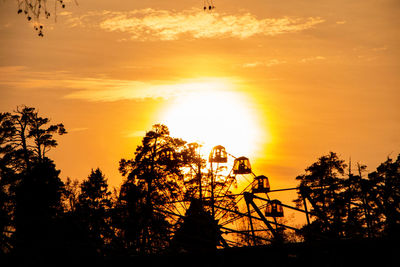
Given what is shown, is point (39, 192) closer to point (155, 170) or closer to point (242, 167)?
point (155, 170)

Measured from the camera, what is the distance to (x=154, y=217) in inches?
1110

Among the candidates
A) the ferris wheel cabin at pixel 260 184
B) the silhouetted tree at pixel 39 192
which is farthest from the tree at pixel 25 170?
the ferris wheel cabin at pixel 260 184

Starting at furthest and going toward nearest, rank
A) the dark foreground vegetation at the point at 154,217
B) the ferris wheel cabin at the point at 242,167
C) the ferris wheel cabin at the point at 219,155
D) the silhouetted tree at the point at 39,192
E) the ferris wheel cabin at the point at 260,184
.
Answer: the silhouetted tree at the point at 39,192 → the ferris wheel cabin at the point at 260,184 → the ferris wheel cabin at the point at 219,155 → the ferris wheel cabin at the point at 242,167 → the dark foreground vegetation at the point at 154,217

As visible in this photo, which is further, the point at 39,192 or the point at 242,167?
the point at 39,192

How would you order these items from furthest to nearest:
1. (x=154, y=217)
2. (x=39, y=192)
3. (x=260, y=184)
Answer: (x=39, y=192) → (x=260, y=184) → (x=154, y=217)

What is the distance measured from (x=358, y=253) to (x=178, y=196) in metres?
32.2

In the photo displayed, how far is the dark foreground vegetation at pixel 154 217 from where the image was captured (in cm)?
1128

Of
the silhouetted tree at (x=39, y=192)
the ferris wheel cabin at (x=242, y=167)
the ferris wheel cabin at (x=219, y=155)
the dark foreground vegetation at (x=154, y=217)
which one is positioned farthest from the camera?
the silhouetted tree at (x=39, y=192)

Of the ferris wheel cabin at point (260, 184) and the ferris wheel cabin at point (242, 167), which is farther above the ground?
the ferris wheel cabin at point (242, 167)

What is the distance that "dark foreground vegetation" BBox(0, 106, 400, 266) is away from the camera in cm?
1128

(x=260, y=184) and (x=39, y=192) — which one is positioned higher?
(x=39, y=192)

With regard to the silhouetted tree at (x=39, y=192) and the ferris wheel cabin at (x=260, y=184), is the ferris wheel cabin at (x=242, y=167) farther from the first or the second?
the silhouetted tree at (x=39, y=192)

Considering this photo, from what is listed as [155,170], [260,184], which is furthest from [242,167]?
[155,170]

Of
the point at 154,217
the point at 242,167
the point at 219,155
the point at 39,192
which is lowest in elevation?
the point at 154,217
